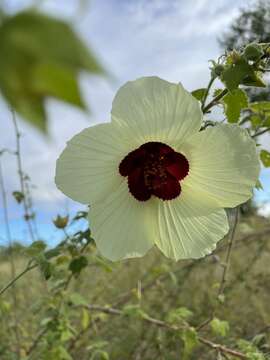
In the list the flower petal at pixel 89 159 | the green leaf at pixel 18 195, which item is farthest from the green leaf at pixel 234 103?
the green leaf at pixel 18 195

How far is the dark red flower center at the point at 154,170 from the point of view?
125 cm

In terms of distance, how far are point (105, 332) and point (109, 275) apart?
1.86 ft

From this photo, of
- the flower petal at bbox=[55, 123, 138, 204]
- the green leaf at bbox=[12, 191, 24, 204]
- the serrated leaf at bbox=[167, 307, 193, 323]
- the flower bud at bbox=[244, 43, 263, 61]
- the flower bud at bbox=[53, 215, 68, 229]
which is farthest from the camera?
the green leaf at bbox=[12, 191, 24, 204]

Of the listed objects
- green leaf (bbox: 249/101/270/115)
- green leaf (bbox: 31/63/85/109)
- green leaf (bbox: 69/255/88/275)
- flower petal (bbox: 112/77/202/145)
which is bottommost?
green leaf (bbox: 31/63/85/109)

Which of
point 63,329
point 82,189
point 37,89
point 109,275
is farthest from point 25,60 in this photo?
point 109,275

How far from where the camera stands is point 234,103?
1180 millimetres

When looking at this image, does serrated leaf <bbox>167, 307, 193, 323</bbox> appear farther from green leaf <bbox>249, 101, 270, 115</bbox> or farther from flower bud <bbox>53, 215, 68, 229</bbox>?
green leaf <bbox>249, 101, 270, 115</bbox>

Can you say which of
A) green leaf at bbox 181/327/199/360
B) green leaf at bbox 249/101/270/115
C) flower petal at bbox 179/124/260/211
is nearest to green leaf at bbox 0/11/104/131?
flower petal at bbox 179/124/260/211

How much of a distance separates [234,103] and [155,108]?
21 cm

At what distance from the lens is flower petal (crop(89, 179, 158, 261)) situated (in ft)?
3.96

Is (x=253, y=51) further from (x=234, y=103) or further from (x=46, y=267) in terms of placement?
(x=46, y=267)

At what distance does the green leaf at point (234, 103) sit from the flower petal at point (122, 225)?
29 centimetres

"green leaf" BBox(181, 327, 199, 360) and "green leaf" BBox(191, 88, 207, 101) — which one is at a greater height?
"green leaf" BBox(191, 88, 207, 101)

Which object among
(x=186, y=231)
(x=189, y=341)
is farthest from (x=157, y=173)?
(x=189, y=341)
